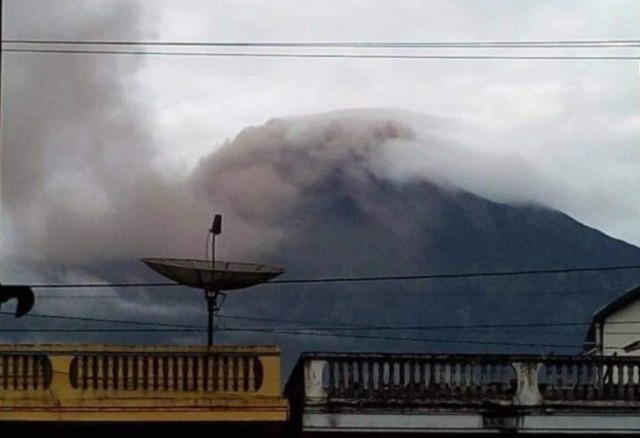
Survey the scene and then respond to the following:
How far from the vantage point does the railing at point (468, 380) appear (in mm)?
21703

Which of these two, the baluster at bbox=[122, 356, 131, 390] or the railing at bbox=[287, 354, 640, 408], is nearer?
the baluster at bbox=[122, 356, 131, 390]

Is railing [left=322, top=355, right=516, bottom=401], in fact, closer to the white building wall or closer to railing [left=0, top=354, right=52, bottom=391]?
railing [left=0, top=354, right=52, bottom=391]

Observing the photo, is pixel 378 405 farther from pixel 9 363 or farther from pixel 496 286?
pixel 496 286

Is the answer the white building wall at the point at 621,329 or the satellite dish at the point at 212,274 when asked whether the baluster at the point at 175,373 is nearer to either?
the satellite dish at the point at 212,274

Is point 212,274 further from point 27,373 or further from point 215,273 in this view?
point 27,373

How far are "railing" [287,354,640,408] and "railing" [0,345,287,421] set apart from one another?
86 centimetres

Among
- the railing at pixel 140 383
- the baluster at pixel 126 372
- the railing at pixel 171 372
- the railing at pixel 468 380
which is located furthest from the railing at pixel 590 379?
the baluster at pixel 126 372

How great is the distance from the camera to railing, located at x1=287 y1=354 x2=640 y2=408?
21.7 m

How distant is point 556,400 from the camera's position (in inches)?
866

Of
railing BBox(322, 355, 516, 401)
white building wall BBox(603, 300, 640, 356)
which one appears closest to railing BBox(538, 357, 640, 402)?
railing BBox(322, 355, 516, 401)

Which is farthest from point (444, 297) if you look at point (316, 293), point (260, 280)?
point (260, 280)

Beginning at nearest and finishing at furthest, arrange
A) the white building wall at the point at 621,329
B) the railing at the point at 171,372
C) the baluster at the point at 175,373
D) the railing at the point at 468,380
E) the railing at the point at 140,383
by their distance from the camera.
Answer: the railing at the point at 140,383 < the railing at the point at 171,372 < the baluster at the point at 175,373 < the railing at the point at 468,380 < the white building wall at the point at 621,329

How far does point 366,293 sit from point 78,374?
560ft

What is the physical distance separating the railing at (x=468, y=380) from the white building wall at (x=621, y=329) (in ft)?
38.1
